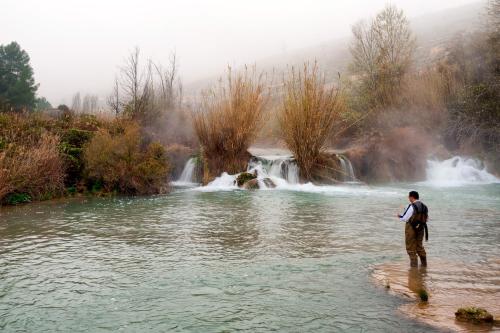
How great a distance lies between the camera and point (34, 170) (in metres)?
15.0

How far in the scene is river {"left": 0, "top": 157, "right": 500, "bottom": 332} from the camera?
17.6ft

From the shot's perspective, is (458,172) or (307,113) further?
(458,172)

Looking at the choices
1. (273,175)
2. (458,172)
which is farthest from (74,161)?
(458,172)

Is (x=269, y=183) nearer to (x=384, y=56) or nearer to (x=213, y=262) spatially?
(x=213, y=262)

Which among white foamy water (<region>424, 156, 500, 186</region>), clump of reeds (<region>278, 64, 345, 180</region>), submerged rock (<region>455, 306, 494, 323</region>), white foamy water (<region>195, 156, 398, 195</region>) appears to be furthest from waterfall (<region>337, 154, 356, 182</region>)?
submerged rock (<region>455, 306, 494, 323</region>)

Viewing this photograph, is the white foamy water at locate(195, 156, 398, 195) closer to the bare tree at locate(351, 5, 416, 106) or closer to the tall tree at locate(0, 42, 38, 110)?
the bare tree at locate(351, 5, 416, 106)

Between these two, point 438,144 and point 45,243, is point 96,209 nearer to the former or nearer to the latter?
point 45,243

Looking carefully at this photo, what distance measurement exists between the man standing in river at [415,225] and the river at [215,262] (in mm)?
583

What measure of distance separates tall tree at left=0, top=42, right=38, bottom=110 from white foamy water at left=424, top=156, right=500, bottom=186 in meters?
34.1

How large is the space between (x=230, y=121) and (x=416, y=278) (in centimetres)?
1412

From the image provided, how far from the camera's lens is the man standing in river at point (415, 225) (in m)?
7.10

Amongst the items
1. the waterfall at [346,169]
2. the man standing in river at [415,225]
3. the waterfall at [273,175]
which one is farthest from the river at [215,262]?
the waterfall at [346,169]

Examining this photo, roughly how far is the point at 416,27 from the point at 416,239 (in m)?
105

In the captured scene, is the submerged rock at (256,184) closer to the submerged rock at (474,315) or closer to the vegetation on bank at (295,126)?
the vegetation on bank at (295,126)
